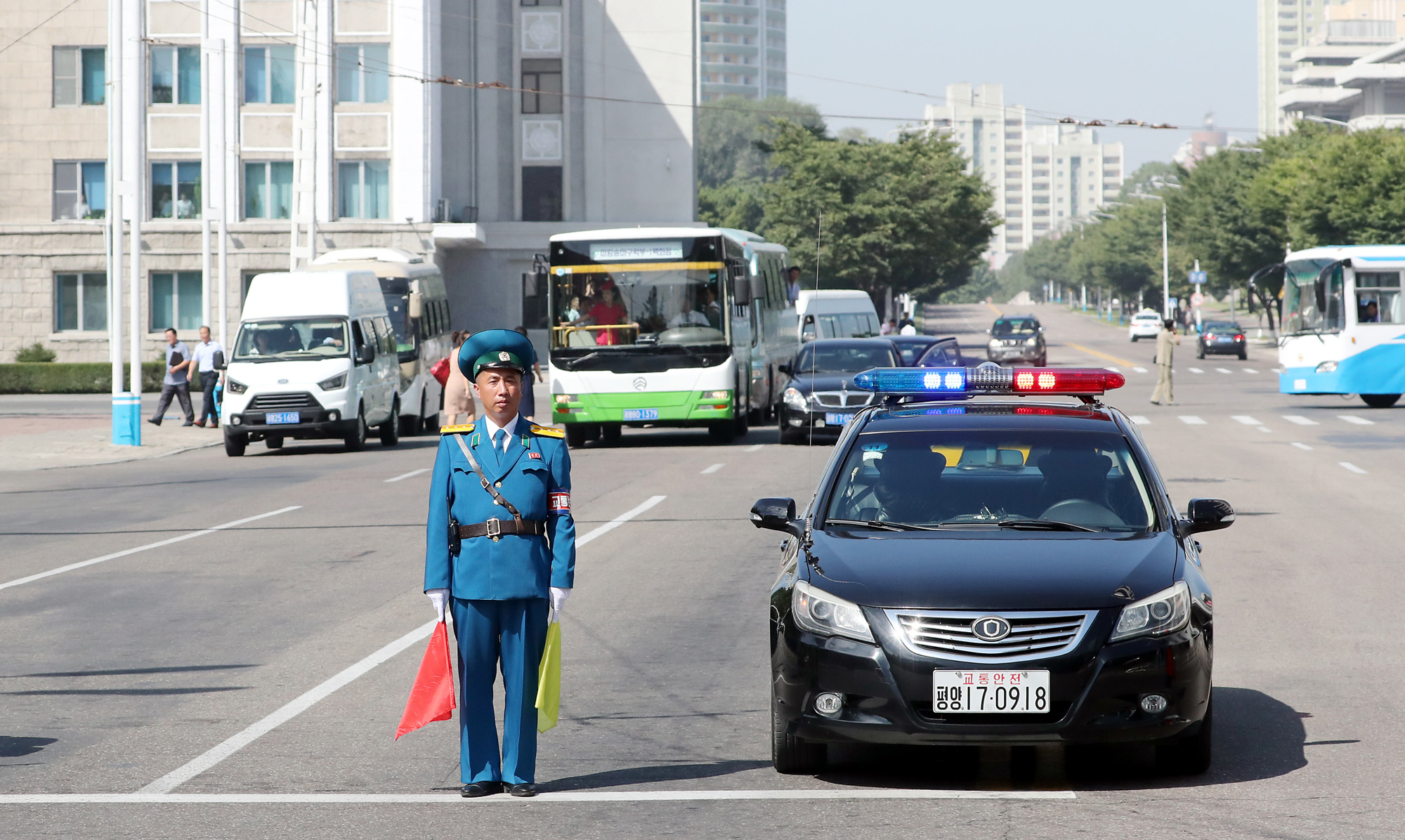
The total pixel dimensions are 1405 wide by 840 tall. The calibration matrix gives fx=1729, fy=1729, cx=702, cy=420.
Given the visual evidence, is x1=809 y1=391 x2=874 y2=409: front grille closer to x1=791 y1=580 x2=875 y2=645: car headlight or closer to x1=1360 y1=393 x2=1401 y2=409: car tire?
x1=1360 y1=393 x2=1401 y2=409: car tire

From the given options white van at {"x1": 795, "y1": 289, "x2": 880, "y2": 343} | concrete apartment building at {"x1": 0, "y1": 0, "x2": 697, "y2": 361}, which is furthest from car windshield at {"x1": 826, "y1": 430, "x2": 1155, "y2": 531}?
concrete apartment building at {"x1": 0, "y1": 0, "x2": 697, "y2": 361}

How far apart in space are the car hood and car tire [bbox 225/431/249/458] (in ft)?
68.5

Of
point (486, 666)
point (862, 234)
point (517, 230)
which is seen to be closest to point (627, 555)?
point (486, 666)

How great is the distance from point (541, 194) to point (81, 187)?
1570cm

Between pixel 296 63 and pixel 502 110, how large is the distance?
393 inches

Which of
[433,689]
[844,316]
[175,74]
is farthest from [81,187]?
[433,689]

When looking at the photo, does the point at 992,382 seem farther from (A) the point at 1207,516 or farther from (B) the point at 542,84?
(B) the point at 542,84

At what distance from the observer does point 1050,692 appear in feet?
19.3

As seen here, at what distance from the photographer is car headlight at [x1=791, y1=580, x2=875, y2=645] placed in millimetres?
6055

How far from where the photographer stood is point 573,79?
6216 centimetres

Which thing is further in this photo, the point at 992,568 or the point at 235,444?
the point at 235,444

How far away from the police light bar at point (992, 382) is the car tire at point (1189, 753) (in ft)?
6.06

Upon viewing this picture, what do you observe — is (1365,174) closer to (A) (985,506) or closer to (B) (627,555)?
(B) (627,555)

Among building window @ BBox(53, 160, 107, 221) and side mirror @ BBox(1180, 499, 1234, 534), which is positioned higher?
building window @ BBox(53, 160, 107, 221)
